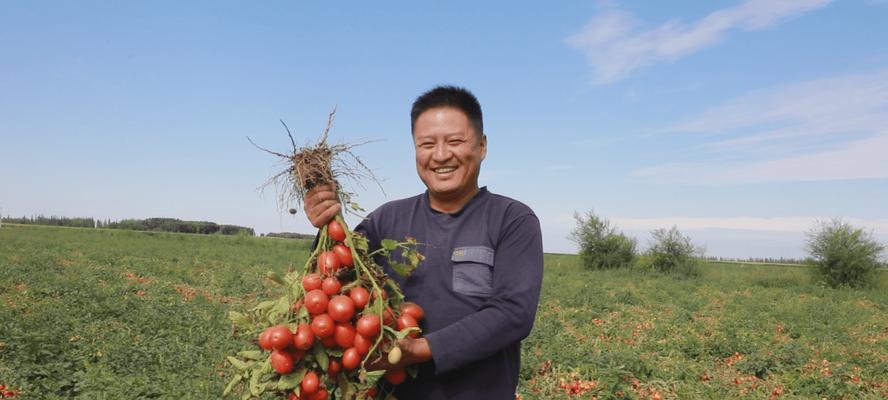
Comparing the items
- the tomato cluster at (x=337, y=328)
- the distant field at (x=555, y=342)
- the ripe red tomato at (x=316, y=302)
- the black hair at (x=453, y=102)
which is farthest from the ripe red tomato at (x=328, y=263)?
the distant field at (x=555, y=342)

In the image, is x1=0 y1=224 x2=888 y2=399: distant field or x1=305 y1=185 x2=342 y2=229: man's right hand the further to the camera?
x1=0 y1=224 x2=888 y2=399: distant field

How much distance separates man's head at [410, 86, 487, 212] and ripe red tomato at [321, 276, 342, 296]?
21.0 inches

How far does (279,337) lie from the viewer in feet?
6.82

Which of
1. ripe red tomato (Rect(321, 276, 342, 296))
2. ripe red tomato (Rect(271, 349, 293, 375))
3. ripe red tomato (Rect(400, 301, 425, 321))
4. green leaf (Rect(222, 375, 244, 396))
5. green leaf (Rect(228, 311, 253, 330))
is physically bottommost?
green leaf (Rect(222, 375, 244, 396))

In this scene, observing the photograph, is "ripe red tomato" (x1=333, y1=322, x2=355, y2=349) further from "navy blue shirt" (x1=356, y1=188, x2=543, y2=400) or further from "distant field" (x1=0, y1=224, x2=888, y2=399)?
"distant field" (x1=0, y1=224, x2=888, y2=399)

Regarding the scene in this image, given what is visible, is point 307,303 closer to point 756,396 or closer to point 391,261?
point 391,261

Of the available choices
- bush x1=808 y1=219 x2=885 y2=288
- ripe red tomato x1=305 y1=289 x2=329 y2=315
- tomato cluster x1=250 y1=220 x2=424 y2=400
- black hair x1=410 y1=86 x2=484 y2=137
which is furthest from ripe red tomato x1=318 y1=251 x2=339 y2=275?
bush x1=808 y1=219 x2=885 y2=288

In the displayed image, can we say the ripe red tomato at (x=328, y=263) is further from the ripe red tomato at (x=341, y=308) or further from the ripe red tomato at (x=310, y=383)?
the ripe red tomato at (x=310, y=383)

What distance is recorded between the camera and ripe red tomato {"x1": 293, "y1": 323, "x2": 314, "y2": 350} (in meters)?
2.08

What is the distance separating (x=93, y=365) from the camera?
7406mm

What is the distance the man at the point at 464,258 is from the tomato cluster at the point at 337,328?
0.37 ft

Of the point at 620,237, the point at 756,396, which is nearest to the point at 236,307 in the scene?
the point at 756,396

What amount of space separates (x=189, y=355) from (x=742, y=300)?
17309 millimetres

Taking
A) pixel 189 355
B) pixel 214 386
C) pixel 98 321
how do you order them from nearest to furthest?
pixel 214 386
pixel 189 355
pixel 98 321
